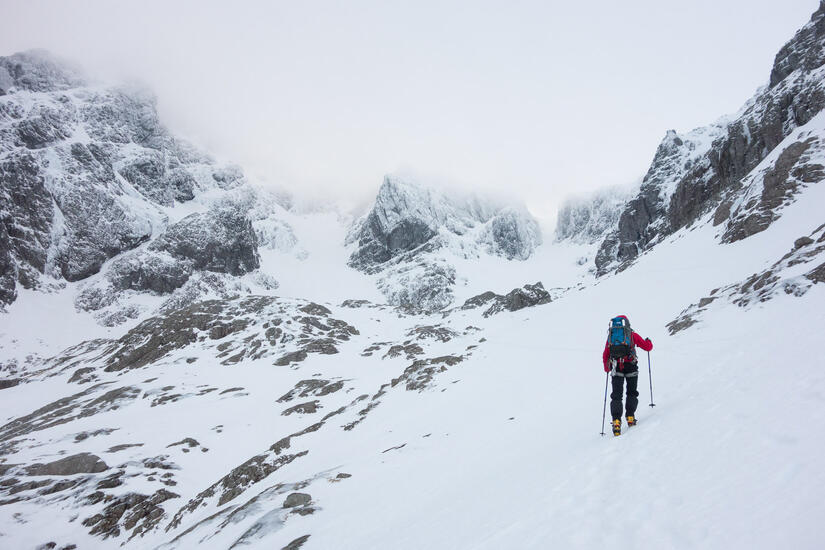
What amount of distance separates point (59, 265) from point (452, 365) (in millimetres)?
150378

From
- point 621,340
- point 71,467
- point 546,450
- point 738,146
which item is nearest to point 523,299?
point 738,146

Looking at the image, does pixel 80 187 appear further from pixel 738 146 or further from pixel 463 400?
pixel 738 146

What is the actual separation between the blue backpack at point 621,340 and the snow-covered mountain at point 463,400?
159cm

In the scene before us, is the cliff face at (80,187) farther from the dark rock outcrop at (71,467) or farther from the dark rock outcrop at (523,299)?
the dark rock outcrop at (523,299)

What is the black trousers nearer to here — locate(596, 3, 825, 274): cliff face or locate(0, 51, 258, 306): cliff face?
locate(596, 3, 825, 274): cliff face

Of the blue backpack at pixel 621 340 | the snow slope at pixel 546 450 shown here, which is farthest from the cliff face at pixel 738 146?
the blue backpack at pixel 621 340

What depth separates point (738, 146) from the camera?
7256cm

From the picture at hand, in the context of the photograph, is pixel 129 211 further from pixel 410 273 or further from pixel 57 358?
pixel 410 273

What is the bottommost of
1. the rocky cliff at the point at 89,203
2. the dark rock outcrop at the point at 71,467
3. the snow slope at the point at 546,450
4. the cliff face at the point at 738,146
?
the snow slope at the point at 546,450

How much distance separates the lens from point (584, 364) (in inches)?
931

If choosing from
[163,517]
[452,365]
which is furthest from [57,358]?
[452,365]

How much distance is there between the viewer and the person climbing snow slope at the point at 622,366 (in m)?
9.12

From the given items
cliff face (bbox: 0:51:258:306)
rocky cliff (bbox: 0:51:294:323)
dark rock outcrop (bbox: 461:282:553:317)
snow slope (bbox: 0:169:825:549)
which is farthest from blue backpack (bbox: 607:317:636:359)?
cliff face (bbox: 0:51:258:306)

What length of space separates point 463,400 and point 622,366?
16750mm
